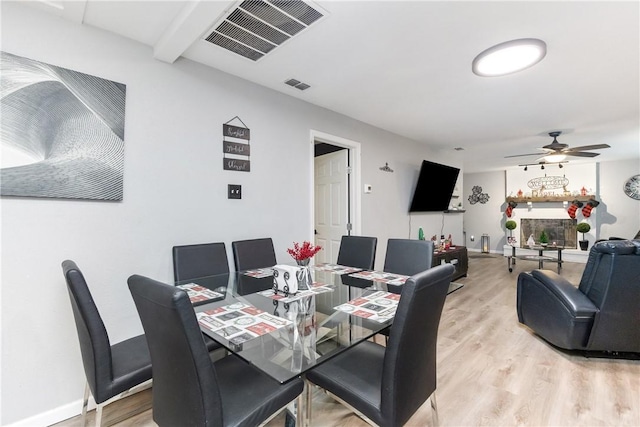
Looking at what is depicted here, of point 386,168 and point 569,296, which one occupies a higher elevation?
point 386,168

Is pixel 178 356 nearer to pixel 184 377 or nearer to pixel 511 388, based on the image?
pixel 184 377

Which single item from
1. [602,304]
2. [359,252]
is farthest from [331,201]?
[602,304]

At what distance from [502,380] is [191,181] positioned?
9.17 ft

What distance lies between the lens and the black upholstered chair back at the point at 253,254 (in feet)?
7.89

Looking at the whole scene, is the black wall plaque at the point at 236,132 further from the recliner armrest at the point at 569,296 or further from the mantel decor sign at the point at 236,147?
the recliner armrest at the point at 569,296

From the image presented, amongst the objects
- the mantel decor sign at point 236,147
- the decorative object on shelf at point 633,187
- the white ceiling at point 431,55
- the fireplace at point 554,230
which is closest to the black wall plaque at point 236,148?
the mantel decor sign at point 236,147

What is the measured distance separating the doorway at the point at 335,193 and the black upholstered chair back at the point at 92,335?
266 cm

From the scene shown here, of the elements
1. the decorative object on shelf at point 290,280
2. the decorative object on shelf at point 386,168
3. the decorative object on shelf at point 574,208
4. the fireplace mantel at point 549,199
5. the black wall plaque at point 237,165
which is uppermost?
the decorative object on shelf at point 386,168

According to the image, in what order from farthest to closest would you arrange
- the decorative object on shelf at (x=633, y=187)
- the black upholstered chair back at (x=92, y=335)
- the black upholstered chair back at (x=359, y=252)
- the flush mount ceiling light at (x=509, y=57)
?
the decorative object on shelf at (x=633, y=187)
the black upholstered chair back at (x=359, y=252)
the flush mount ceiling light at (x=509, y=57)
the black upholstered chair back at (x=92, y=335)

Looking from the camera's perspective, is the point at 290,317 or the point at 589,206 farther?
the point at 589,206

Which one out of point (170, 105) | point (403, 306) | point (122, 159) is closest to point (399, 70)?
point (170, 105)

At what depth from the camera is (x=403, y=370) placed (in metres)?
1.11

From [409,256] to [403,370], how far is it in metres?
1.36

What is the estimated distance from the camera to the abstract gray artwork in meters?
1.55
